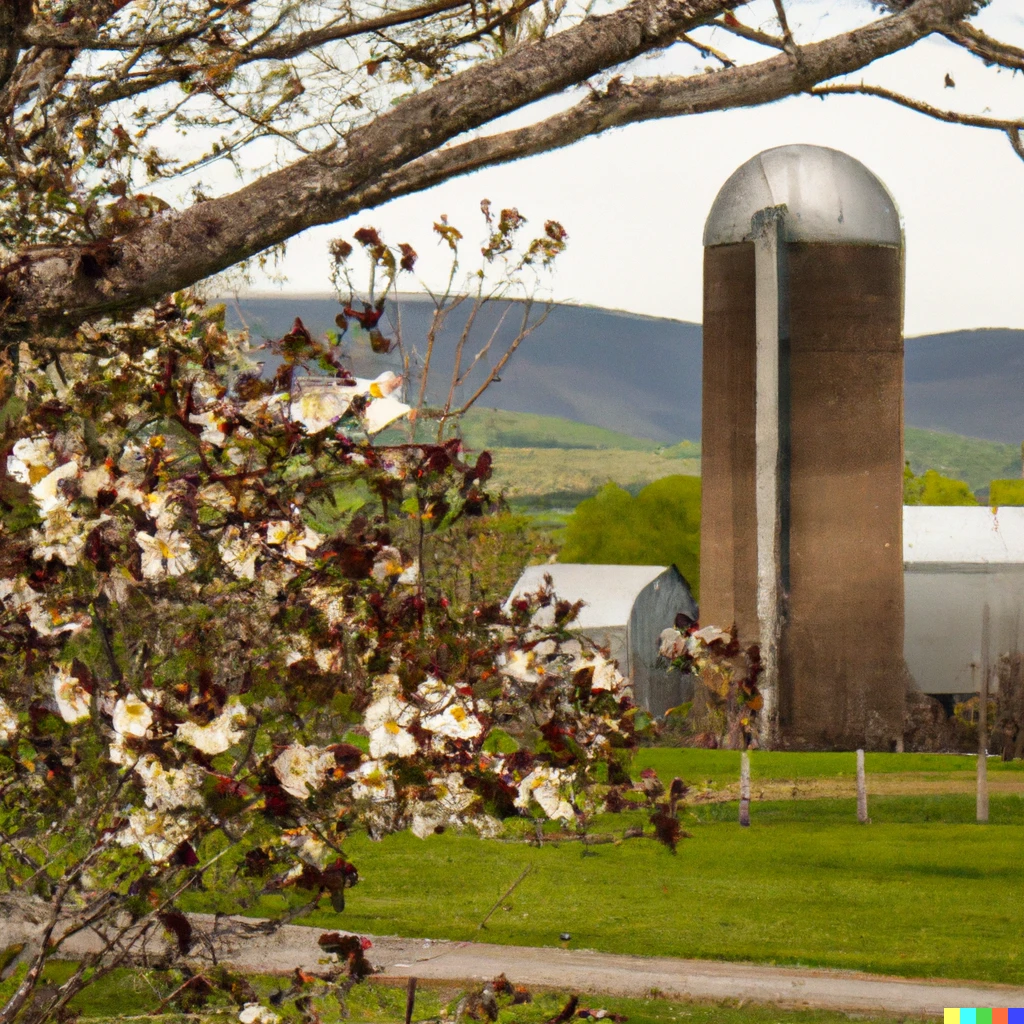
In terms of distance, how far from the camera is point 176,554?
325 cm

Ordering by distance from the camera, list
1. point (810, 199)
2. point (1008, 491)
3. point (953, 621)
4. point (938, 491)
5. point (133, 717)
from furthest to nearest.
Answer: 1. point (1008, 491)
2. point (938, 491)
3. point (953, 621)
4. point (810, 199)
5. point (133, 717)

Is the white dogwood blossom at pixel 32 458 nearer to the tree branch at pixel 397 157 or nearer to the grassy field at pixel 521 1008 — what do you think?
the tree branch at pixel 397 157

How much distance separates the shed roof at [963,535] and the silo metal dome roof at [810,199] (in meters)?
4.97

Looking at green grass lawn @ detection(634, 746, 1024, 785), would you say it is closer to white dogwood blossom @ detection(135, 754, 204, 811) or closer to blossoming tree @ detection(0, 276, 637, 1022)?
blossoming tree @ detection(0, 276, 637, 1022)

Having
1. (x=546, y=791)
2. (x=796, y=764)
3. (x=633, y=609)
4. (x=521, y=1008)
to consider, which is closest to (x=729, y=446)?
(x=633, y=609)

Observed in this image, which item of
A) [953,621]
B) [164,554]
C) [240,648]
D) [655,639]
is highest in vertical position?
[164,554]

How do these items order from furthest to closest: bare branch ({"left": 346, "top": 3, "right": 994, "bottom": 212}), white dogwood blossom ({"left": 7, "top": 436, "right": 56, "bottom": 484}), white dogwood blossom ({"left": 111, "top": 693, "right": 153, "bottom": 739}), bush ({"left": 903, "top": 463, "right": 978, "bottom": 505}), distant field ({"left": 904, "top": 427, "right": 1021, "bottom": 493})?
distant field ({"left": 904, "top": 427, "right": 1021, "bottom": 493}) → bush ({"left": 903, "top": 463, "right": 978, "bottom": 505}) → bare branch ({"left": 346, "top": 3, "right": 994, "bottom": 212}) → white dogwood blossom ({"left": 7, "top": 436, "right": 56, "bottom": 484}) → white dogwood blossom ({"left": 111, "top": 693, "right": 153, "bottom": 739})

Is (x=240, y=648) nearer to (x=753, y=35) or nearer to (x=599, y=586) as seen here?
(x=753, y=35)

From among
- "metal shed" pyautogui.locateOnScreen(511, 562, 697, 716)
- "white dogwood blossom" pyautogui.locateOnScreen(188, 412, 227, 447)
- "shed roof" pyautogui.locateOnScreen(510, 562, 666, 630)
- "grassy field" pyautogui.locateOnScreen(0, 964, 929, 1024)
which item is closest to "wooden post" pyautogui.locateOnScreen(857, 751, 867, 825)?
"metal shed" pyautogui.locateOnScreen(511, 562, 697, 716)

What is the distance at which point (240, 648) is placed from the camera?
11.4 ft

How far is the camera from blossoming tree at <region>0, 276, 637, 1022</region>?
3.19 meters

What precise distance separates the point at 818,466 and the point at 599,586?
3666mm

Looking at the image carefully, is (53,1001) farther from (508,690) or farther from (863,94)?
(863,94)

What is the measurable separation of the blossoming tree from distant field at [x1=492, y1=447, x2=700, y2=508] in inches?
1516
